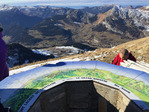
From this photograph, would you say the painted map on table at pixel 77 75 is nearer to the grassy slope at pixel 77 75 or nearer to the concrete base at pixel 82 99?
the grassy slope at pixel 77 75

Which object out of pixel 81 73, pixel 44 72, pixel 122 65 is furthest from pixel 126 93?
pixel 44 72

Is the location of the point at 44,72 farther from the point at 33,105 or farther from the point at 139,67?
the point at 139,67

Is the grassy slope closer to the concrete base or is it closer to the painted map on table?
the painted map on table

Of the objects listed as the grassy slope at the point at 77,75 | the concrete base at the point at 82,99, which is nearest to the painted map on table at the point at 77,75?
the grassy slope at the point at 77,75

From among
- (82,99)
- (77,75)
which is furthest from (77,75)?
(82,99)

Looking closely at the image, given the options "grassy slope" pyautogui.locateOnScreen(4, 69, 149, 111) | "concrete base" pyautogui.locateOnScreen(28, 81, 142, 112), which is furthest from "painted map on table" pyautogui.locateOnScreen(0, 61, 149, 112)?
"concrete base" pyautogui.locateOnScreen(28, 81, 142, 112)

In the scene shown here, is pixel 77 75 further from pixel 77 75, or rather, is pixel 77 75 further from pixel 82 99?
pixel 82 99
